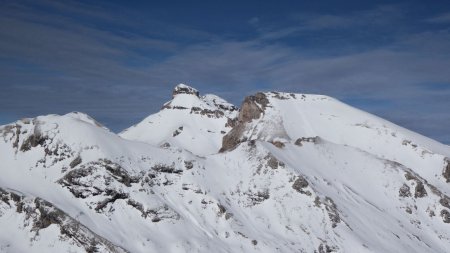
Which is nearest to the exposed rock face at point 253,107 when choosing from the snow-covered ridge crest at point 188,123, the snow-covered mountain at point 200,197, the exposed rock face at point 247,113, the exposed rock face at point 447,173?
the exposed rock face at point 247,113

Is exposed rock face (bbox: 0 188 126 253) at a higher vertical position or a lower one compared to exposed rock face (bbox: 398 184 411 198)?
lower

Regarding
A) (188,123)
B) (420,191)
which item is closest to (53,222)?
(420,191)

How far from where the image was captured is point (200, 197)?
4575cm

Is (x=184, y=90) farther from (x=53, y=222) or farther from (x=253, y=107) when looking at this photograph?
(x=53, y=222)

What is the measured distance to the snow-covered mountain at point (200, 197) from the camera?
38.2 meters

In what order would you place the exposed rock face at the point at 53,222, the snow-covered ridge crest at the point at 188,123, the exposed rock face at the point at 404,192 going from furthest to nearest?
the snow-covered ridge crest at the point at 188,123 < the exposed rock face at the point at 404,192 < the exposed rock face at the point at 53,222

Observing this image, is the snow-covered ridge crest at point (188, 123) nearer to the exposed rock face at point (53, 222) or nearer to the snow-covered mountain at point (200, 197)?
the snow-covered mountain at point (200, 197)

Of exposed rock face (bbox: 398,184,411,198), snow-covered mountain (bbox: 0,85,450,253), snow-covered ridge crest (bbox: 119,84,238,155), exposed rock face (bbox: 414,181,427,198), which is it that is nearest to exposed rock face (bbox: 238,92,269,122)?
snow-covered ridge crest (bbox: 119,84,238,155)

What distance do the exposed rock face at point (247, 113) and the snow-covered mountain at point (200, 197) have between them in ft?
84.4

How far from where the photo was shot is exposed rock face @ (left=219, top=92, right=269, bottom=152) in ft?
286

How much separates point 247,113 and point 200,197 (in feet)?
145

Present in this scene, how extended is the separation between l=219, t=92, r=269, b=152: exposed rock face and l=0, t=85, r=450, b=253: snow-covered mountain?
84.4 ft

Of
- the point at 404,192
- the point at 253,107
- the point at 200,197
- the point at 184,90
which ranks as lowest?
the point at 184,90

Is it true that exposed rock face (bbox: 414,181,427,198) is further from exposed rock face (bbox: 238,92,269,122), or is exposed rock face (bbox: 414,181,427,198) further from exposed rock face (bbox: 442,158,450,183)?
exposed rock face (bbox: 238,92,269,122)
